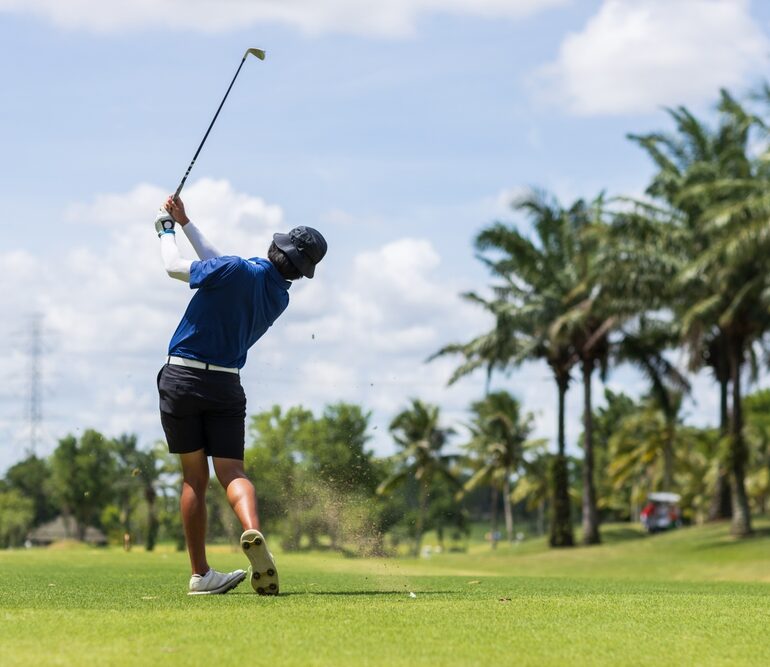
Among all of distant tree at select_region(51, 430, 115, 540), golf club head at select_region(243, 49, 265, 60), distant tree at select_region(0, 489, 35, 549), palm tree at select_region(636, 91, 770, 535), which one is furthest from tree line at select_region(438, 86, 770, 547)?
distant tree at select_region(0, 489, 35, 549)

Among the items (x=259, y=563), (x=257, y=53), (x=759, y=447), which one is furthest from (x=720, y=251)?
(x=759, y=447)

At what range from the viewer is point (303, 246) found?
791 cm

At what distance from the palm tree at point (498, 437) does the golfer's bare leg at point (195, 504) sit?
66530 mm

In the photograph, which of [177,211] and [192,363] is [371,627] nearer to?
[192,363]

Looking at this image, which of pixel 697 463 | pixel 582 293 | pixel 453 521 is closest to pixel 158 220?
pixel 582 293

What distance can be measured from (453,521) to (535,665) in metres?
116

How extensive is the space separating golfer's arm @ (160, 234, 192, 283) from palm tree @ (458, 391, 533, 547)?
219 feet

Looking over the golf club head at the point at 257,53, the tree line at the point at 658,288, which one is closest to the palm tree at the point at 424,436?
the tree line at the point at 658,288

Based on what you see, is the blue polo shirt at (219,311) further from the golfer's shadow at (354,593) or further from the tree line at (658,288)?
the tree line at (658,288)

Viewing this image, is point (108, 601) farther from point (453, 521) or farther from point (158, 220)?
point (453, 521)

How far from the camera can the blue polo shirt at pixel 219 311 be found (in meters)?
7.72

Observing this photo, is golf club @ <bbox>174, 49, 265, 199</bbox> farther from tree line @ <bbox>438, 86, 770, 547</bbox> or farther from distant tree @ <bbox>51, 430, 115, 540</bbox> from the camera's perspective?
distant tree @ <bbox>51, 430, 115, 540</bbox>

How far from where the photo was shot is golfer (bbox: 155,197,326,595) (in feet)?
25.3

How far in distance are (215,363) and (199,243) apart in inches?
34.6
